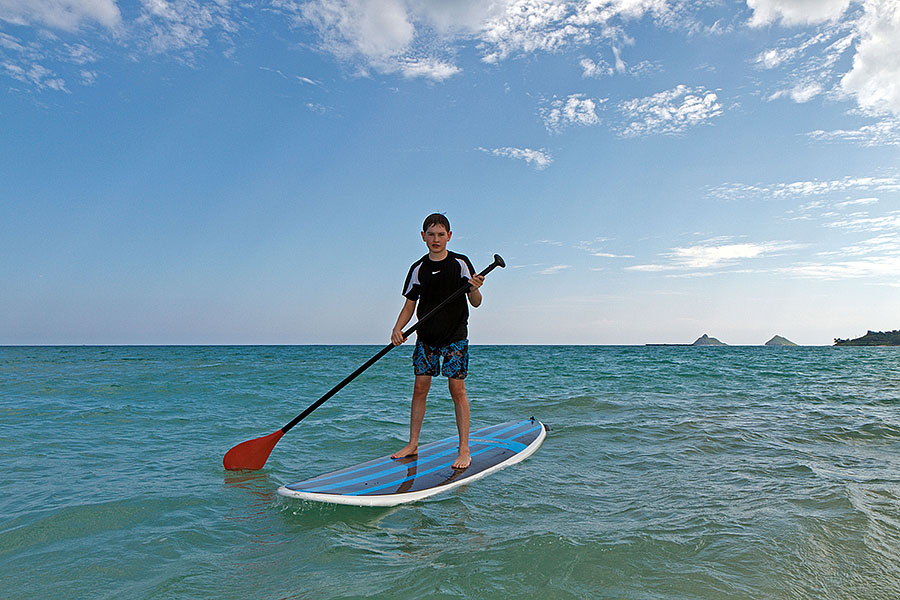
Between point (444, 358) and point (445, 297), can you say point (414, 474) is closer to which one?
point (444, 358)

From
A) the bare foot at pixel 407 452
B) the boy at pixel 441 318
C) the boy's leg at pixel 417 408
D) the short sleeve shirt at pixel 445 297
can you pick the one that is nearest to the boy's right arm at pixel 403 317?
the boy at pixel 441 318

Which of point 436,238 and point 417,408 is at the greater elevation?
point 436,238

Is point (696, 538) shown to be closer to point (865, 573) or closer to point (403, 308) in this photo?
point (865, 573)

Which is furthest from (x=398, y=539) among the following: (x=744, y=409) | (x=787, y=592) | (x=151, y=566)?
(x=744, y=409)

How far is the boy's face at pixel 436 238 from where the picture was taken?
4.07 metres

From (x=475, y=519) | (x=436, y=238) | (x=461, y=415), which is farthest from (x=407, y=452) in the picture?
(x=436, y=238)

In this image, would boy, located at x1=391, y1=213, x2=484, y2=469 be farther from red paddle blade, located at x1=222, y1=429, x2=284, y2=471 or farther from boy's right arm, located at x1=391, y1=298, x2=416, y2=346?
red paddle blade, located at x1=222, y1=429, x2=284, y2=471

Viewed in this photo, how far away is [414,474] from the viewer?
400cm

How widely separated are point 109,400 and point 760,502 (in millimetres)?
9665

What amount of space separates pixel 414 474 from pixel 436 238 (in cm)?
176

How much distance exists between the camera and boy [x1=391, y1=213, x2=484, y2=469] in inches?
162

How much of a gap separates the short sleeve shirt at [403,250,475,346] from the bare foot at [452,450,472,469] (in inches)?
35.5

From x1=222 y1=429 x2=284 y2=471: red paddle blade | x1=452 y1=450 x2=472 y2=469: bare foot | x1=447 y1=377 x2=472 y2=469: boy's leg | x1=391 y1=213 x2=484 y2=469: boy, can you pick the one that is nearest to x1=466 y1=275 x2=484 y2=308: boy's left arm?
x1=391 y1=213 x2=484 y2=469: boy

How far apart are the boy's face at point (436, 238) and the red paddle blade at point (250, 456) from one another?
1.93 m
